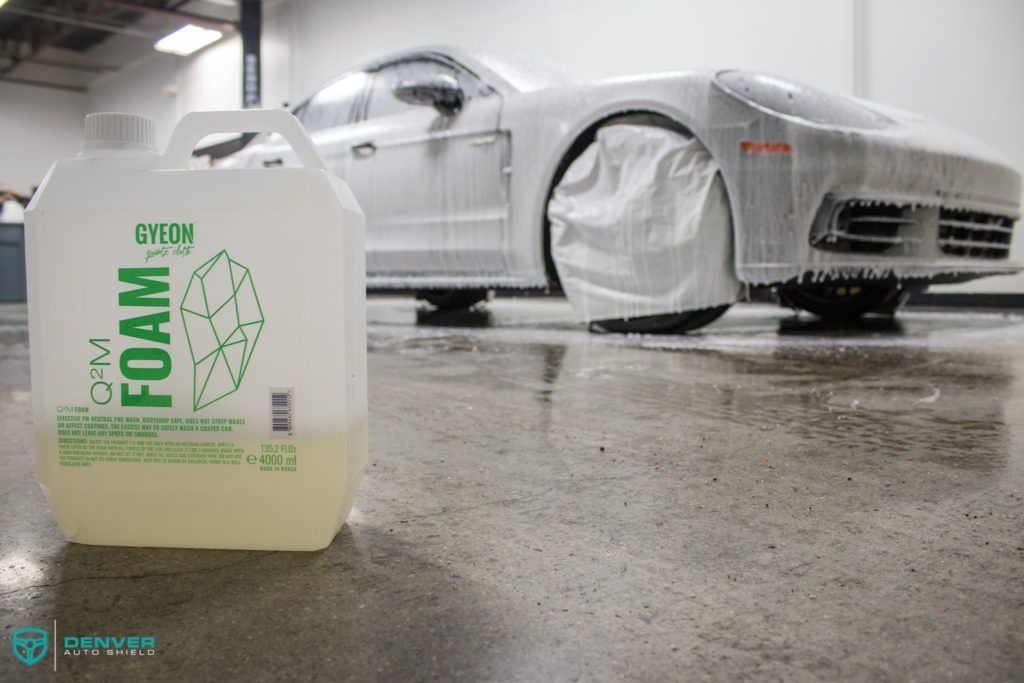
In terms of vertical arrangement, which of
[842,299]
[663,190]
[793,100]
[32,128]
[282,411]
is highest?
[32,128]

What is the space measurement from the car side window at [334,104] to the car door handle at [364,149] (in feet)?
0.98

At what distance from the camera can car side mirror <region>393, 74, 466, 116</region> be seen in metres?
3.49

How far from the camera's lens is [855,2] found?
235 inches

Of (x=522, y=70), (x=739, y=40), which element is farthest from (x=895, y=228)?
(x=739, y=40)

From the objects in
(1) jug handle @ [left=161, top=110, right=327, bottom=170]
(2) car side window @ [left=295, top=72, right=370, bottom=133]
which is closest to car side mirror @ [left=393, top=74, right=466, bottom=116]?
(2) car side window @ [left=295, top=72, right=370, bottom=133]

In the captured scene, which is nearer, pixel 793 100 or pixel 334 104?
pixel 793 100

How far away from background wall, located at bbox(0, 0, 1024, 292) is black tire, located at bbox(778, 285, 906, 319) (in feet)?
6.81

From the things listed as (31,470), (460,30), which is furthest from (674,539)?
(460,30)

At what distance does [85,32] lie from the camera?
51.2 feet

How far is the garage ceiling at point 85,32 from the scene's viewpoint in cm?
1255

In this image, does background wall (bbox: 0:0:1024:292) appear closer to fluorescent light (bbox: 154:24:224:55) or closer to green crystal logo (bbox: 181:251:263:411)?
fluorescent light (bbox: 154:24:224:55)

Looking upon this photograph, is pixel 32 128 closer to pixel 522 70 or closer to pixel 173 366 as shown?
pixel 522 70

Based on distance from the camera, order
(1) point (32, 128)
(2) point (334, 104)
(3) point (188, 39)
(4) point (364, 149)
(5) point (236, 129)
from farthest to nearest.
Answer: (1) point (32, 128) → (3) point (188, 39) → (2) point (334, 104) → (4) point (364, 149) → (5) point (236, 129)

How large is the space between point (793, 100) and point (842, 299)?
1.57m
